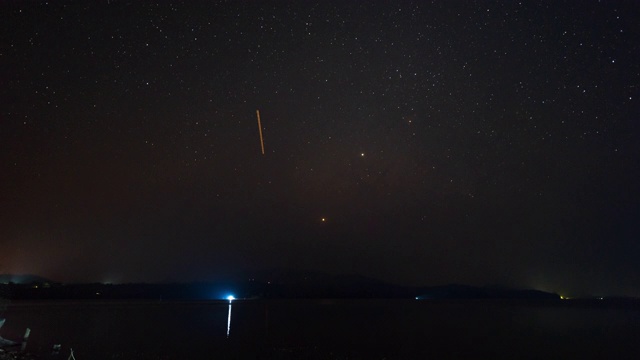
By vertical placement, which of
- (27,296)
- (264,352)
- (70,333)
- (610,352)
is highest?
(27,296)

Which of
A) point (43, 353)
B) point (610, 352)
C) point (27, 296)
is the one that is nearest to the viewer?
point (43, 353)

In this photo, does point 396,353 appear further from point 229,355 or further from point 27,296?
point 27,296

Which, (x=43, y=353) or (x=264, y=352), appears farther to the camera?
(x=264, y=352)

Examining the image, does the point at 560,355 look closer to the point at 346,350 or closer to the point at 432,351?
the point at 432,351

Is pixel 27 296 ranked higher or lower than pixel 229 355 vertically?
higher

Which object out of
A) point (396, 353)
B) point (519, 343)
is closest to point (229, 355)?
point (396, 353)

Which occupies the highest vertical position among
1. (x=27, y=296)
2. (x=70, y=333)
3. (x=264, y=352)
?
(x=27, y=296)

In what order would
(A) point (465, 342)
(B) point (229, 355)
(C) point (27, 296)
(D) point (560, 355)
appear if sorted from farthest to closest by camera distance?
(C) point (27, 296) → (A) point (465, 342) → (D) point (560, 355) → (B) point (229, 355)

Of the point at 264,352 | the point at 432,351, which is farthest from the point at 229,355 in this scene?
the point at 432,351

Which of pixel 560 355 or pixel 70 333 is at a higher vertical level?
pixel 70 333
